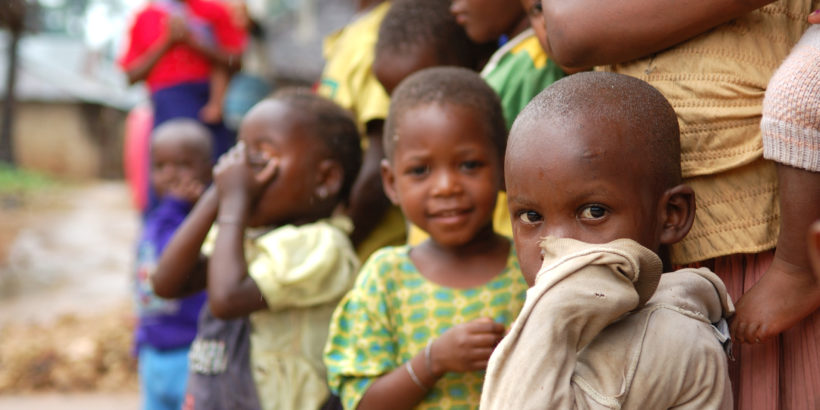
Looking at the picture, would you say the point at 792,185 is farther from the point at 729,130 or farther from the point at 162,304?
the point at 162,304

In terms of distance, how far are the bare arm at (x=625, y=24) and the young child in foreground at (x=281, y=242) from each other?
3.84 feet

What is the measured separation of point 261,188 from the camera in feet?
9.47

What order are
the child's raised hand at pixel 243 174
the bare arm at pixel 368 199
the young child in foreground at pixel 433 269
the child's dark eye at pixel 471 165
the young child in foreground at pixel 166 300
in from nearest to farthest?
1. the young child in foreground at pixel 433 269
2. the child's dark eye at pixel 471 165
3. the child's raised hand at pixel 243 174
4. the bare arm at pixel 368 199
5. the young child in foreground at pixel 166 300

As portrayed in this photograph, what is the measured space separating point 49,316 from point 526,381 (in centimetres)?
871

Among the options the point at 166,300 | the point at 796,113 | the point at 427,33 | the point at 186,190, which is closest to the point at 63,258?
the point at 186,190

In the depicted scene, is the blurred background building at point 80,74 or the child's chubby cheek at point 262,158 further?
the blurred background building at point 80,74

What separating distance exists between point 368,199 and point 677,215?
159 cm

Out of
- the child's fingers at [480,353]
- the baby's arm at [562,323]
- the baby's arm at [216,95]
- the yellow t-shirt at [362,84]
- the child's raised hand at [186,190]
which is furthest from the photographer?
the baby's arm at [216,95]

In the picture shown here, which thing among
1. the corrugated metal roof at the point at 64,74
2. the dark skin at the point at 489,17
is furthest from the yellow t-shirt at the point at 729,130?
the corrugated metal roof at the point at 64,74

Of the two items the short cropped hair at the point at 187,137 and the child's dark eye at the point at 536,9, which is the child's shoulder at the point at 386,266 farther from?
the short cropped hair at the point at 187,137

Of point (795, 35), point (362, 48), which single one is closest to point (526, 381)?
point (795, 35)

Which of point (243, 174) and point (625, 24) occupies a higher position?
point (625, 24)

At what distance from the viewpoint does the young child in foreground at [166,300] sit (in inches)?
154

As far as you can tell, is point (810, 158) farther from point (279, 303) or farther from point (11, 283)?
point (11, 283)
